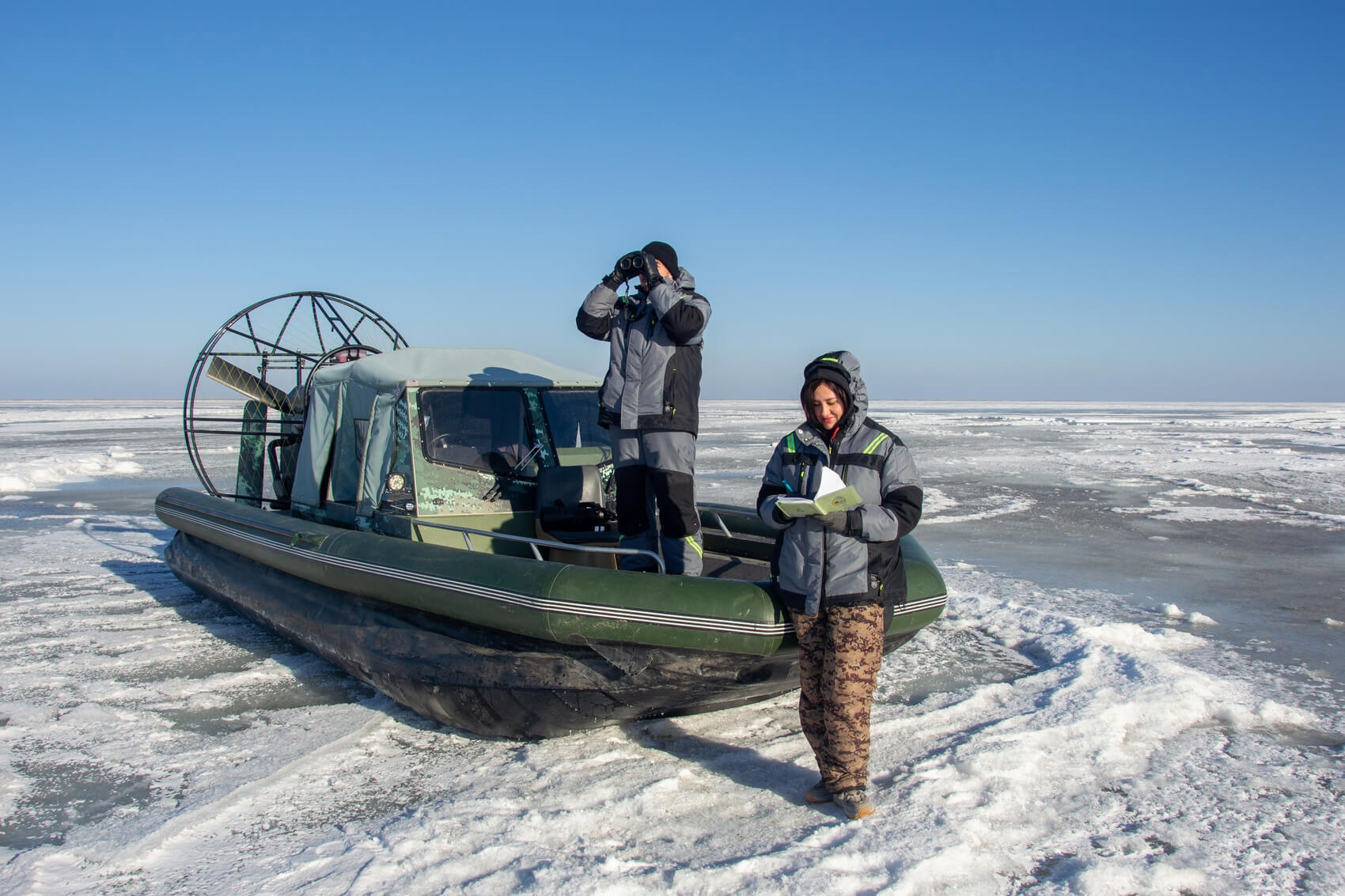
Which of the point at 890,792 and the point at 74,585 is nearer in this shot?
the point at 890,792

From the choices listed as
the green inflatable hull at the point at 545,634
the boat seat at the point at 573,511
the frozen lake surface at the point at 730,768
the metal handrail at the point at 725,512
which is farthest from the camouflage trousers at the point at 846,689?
the metal handrail at the point at 725,512

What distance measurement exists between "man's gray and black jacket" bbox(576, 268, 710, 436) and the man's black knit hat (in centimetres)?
4

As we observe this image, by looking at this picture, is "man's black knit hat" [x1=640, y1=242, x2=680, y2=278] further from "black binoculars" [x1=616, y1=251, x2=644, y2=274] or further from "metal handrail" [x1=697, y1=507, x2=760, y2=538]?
"metal handrail" [x1=697, y1=507, x2=760, y2=538]

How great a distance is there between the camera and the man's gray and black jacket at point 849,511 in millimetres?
3023

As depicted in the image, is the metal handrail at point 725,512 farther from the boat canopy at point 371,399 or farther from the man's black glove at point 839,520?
the man's black glove at point 839,520

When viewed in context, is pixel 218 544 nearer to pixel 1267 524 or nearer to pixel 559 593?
pixel 559 593

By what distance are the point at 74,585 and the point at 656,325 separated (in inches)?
200

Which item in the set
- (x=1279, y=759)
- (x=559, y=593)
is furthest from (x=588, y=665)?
(x=1279, y=759)

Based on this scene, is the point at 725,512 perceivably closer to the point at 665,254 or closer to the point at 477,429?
the point at 477,429

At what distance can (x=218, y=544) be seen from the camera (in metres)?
5.72

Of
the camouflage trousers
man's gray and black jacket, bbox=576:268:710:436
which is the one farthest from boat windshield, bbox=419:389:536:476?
the camouflage trousers

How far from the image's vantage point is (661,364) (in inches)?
156

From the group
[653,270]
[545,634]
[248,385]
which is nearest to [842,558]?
[545,634]

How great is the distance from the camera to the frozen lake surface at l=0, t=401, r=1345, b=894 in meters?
2.64
